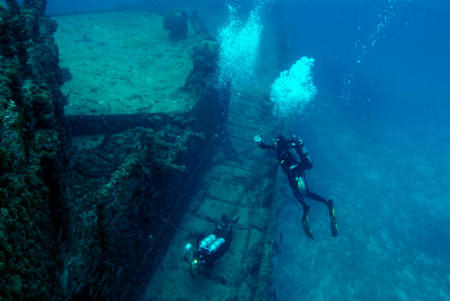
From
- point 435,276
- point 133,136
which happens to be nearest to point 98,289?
point 133,136

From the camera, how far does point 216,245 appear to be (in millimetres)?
6008

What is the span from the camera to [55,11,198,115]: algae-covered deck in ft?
22.4

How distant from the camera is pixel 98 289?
2803 millimetres

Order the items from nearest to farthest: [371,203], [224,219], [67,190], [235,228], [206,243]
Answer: [67,190] → [206,243] → [224,219] → [235,228] → [371,203]

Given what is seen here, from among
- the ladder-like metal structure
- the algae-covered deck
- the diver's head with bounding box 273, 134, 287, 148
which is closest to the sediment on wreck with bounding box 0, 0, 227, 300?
the ladder-like metal structure

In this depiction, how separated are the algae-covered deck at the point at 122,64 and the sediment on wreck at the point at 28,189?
15.1 feet

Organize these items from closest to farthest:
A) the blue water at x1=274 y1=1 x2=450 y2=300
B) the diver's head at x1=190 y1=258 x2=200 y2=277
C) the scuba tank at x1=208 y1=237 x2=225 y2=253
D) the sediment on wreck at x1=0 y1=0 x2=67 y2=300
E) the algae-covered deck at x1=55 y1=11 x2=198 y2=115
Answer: the sediment on wreck at x1=0 y1=0 x2=67 y2=300
the diver's head at x1=190 y1=258 x2=200 y2=277
the scuba tank at x1=208 y1=237 x2=225 y2=253
the algae-covered deck at x1=55 y1=11 x2=198 y2=115
the blue water at x1=274 y1=1 x2=450 y2=300

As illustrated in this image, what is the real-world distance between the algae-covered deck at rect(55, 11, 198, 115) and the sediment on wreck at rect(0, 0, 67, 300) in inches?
182

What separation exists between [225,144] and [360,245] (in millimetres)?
6217

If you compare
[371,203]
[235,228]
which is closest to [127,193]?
[235,228]

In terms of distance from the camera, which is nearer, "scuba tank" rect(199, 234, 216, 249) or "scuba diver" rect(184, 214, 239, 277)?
"scuba diver" rect(184, 214, 239, 277)

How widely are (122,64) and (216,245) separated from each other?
22.5 ft

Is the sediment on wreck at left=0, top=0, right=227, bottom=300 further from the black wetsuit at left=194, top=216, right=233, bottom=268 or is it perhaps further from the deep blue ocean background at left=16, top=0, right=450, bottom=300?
the deep blue ocean background at left=16, top=0, right=450, bottom=300

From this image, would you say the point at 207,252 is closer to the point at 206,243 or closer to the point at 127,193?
the point at 206,243
